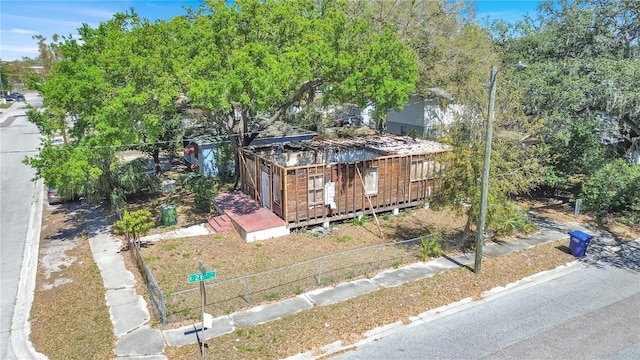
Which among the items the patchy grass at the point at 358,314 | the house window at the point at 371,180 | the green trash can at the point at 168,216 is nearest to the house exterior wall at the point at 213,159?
the green trash can at the point at 168,216

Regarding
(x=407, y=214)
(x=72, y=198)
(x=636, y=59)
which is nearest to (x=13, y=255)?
(x=72, y=198)

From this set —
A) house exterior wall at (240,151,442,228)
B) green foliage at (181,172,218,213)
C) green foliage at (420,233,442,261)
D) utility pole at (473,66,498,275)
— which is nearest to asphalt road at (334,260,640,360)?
utility pole at (473,66,498,275)

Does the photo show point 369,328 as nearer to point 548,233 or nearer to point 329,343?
point 329,343

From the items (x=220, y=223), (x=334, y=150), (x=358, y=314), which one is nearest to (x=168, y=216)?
(x=220, y=223)

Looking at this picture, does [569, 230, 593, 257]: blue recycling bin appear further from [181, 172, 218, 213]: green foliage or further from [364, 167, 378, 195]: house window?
[181, 172, 218, 213]: green foliage

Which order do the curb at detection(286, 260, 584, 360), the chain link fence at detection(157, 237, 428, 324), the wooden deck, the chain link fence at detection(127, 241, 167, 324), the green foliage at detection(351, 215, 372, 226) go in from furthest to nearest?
the green foliage at detection(351, 215, 372, 226) < the wooden deck < the chain link fence at detection(157, 237, 428, 324) < the chain link fence at detection(127, 241, 167, 324) < the curb at detection(286, 260, 584, 360)

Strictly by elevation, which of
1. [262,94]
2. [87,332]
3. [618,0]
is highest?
[618,0]
